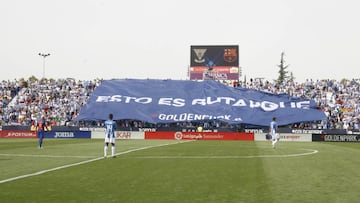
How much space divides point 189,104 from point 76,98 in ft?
49.7

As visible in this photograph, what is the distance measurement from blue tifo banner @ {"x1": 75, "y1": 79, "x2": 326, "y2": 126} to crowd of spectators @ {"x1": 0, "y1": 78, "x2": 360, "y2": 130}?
5.20 feet

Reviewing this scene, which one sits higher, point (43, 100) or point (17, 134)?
point (43, 100)

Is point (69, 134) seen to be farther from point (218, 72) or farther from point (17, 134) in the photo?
point (218, 72)

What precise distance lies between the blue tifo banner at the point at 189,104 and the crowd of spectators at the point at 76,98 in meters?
1.59

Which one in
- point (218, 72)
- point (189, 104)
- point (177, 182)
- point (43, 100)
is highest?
point (218, 72)

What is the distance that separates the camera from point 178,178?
535 inches

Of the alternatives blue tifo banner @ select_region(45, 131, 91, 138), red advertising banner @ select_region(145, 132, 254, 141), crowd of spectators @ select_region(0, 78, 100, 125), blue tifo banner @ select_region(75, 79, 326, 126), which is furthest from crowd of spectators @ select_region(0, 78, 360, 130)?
red advertising banner @ select_region(145, 132, 254, 141)

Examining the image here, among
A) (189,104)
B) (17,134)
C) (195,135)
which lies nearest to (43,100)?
(17,134)

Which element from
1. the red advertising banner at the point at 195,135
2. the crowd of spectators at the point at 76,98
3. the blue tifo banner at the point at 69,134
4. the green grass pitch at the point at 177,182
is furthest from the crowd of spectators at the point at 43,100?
the green grass pitch at the point at 177,182

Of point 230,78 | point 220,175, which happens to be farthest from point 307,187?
point 230,78

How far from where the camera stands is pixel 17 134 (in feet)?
175

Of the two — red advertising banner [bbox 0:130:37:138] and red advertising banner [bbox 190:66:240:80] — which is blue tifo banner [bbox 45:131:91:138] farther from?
red advertising banner [bbox 190:66:240:80]

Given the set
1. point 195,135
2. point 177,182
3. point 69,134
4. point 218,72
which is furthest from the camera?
point 218,72

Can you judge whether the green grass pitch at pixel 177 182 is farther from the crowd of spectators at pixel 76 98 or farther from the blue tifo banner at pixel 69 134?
the crowd of spectators at pixel 76 98
